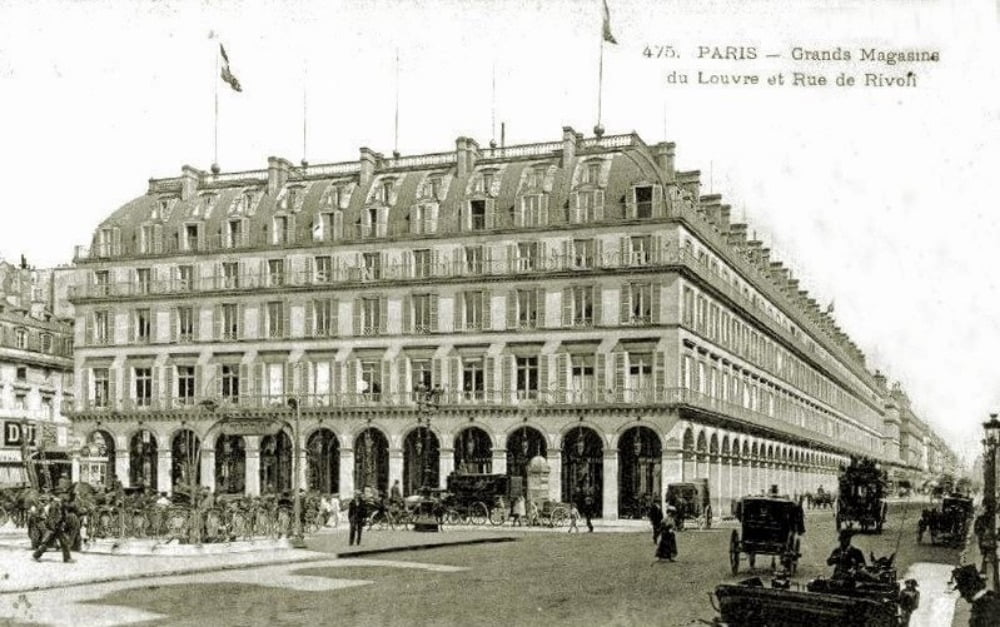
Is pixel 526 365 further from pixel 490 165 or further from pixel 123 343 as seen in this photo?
pixel 123 343

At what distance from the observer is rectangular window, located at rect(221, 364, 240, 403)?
2186 inches

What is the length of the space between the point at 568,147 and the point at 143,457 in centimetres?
2666

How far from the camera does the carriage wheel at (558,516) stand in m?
41.4

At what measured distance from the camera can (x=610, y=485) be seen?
1911 inches

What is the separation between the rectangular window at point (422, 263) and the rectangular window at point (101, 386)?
705 inches

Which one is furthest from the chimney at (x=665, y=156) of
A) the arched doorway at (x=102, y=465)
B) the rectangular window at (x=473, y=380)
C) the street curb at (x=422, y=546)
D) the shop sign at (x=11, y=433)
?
the shop sign at (x=11, y=433)

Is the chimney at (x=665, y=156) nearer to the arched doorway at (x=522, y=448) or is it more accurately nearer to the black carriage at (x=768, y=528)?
the arched doorway at (x=522, y=448)

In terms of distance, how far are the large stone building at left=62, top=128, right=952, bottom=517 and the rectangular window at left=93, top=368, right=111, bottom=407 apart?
0.10 m

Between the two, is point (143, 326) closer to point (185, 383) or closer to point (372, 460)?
point (185, 383)

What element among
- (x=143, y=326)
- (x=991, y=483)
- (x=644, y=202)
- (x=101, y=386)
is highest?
(x=644, y=202)

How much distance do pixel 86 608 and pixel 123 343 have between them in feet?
145

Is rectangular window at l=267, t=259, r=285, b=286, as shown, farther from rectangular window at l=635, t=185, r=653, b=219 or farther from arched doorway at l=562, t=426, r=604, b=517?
rectangular window at l=635, t=185, r=653, b=219

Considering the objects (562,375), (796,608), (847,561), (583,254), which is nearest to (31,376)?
(562,375)

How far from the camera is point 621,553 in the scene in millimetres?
28312
